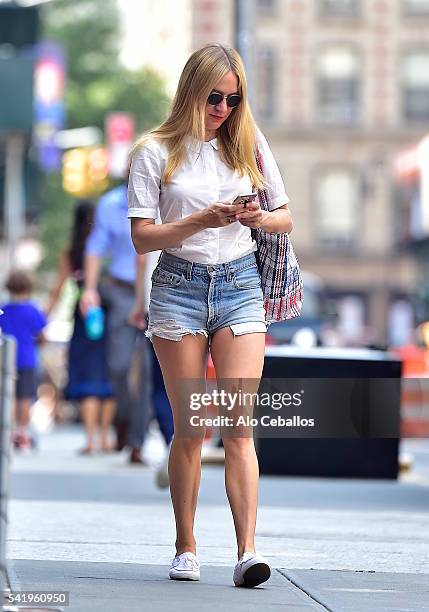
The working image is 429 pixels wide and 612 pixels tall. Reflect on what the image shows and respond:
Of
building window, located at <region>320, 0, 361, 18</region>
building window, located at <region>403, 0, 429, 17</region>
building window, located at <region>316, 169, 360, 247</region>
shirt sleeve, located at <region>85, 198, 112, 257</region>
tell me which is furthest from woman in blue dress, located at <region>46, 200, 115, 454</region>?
building window, located at <region>403, 0, 429, 17</region>

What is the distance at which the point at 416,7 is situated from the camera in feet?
199

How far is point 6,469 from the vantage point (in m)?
4.41

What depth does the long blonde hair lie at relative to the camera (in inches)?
238

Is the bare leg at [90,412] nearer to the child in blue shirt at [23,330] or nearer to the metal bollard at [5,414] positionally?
the child in blue shirt at [23,330]

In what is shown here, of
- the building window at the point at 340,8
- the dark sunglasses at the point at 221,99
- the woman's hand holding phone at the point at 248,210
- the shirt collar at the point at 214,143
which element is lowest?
the woman's hand holding phone at the point at 248,210

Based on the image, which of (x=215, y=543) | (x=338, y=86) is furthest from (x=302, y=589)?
(x=338, y=86)

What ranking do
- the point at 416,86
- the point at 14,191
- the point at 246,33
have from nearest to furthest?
the point at 246,33 → the point at 14,191 → the point at 416,86

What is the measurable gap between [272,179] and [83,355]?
25.6 ft

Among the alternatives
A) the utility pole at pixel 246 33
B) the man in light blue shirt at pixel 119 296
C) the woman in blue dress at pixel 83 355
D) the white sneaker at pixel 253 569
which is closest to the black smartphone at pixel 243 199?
the white sneaker at pixel 253 569

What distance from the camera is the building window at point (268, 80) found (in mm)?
59825

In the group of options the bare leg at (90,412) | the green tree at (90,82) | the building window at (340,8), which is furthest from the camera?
the building window at (340,8)

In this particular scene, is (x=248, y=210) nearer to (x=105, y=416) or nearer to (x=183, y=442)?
(x=183, y=442)

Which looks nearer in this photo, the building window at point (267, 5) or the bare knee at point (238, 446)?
the bare knee at point (238, 446)

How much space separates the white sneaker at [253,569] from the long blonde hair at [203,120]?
1.25 metres
